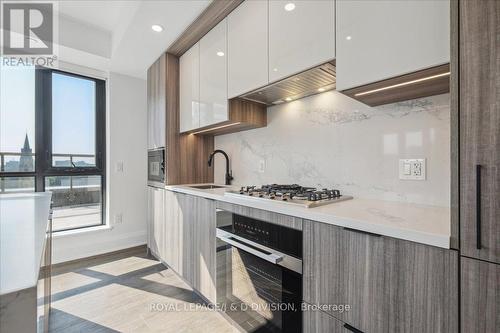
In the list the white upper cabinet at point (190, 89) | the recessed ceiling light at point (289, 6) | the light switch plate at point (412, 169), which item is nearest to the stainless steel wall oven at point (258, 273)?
the light switch plate at point (412, 169)

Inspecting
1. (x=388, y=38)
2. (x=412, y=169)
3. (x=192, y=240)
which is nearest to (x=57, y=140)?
(x=192, y=240)

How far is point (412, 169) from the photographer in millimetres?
1271

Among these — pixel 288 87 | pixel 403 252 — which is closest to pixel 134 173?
pixel 288 87

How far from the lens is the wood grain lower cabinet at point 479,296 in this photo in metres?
0.64

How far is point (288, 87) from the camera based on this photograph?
5.32 feet

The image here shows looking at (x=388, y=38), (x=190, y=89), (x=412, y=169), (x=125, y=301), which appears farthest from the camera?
(x=190, y=89)

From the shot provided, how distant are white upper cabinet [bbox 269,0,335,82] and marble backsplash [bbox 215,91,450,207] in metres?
0.41

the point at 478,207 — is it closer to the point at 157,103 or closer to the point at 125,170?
the point at 157,103

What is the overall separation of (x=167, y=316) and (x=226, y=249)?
2.46 feet

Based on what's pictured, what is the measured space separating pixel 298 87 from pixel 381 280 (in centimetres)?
124

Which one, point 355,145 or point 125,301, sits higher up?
point 355,145

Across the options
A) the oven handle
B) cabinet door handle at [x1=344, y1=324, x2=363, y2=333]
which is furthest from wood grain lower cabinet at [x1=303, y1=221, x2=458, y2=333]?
the oven handle

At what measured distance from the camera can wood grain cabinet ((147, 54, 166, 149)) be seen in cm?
259

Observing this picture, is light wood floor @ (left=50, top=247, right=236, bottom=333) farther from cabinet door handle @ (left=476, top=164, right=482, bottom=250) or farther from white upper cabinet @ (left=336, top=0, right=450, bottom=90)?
white upper cabinet @ (left=336, top=0, right=450, bottom=90)
